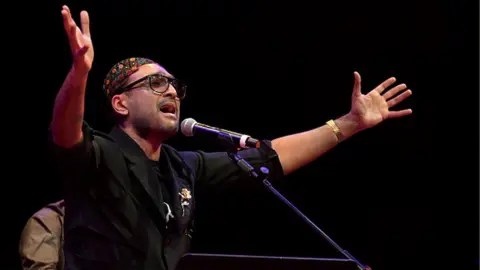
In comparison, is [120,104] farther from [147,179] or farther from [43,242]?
[43,242]

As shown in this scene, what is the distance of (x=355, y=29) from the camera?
4207 millimetres

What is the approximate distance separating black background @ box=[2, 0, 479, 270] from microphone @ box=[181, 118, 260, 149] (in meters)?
1.82

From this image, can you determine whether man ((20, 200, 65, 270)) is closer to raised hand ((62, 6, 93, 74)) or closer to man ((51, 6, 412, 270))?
man ((51, 6, 412, 270))

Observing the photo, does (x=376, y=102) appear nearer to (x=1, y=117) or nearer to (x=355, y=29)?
(x=355, y=29)

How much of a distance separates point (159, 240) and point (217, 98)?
2020mm

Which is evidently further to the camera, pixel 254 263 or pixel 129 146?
pixel 129 146

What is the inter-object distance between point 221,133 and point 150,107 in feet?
1.60

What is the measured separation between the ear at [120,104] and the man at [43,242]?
64 cm

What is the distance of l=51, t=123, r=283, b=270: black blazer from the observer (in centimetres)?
217

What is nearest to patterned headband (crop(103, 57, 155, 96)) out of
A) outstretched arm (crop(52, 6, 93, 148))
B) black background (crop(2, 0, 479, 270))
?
outstretched arm (crop(52, 6, 93, 148))

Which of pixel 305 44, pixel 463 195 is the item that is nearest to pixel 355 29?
pixel 305 44

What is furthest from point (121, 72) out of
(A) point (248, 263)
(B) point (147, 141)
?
(A) point (248, 263)

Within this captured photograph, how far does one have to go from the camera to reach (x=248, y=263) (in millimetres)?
1529

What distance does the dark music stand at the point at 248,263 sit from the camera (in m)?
1.50
